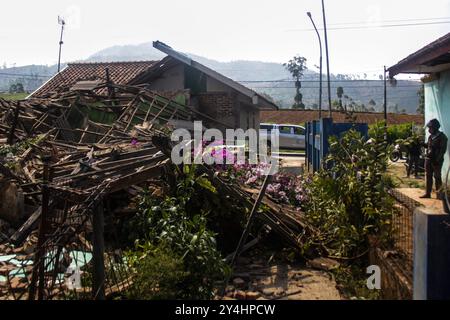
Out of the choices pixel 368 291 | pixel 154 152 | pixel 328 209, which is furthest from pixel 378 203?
pixel 154 152

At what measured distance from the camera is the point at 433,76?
11.5 meters

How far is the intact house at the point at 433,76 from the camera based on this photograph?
925 cm

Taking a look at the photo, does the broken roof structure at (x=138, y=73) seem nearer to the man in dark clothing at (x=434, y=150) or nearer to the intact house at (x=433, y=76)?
the intact house at (x=433, y=76)

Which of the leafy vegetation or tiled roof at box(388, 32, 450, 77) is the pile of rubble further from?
tiled roof at box(388, 32, 450, 77)

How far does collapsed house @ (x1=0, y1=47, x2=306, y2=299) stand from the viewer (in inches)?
165

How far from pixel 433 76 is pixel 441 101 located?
804mm

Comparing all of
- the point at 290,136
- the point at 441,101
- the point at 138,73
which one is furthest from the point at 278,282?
the point at 290,136

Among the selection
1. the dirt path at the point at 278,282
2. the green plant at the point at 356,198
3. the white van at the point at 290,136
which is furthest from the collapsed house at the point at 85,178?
the white van at the point at 290,136

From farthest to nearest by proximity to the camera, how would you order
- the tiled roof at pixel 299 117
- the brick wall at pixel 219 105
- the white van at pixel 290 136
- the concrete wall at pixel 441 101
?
the tiled roof at pixel 299 117
the white van at pixel 290 136
the brick wall at pixel 219 105
the concrete wall at pixel 441 101

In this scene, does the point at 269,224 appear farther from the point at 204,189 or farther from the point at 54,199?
the point at 54,199

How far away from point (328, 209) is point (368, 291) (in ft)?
5.86

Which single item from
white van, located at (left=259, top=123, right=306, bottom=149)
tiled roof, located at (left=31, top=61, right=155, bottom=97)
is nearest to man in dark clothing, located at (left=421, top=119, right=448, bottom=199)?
tiled roof, located at (left=31, top=61, right=155, bottom=97)

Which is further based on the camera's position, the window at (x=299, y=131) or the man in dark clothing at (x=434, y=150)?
the window at (x=299, y=131)

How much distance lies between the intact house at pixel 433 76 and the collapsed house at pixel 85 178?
4503mm
